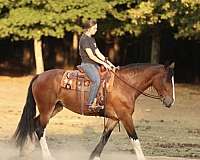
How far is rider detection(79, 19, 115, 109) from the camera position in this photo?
10.1 m

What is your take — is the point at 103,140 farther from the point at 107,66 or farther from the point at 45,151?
the point at 107,66

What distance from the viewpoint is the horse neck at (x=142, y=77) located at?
32.8 ft

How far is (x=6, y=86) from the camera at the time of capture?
27.6m

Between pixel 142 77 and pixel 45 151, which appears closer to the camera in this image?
pixel 142 77

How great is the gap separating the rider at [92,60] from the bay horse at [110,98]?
0.26m

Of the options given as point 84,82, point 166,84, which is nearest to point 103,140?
point 84,82

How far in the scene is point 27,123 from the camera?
11016 mm

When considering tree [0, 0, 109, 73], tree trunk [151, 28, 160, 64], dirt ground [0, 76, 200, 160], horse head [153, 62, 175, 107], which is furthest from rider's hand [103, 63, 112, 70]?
tree trunk [151, 28, 160, 64]

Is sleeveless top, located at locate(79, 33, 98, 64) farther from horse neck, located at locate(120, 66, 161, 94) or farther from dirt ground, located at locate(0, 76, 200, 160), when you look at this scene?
dirt ground, located at locate(0, 76, 200, 160)

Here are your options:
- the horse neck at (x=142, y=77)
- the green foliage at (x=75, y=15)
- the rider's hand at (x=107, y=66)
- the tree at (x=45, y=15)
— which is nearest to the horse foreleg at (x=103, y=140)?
the horse neck at (x=142, y=77)

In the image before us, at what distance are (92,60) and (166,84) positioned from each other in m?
1.36

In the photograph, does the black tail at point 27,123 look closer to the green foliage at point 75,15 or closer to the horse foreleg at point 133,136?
the horse foreleg at point 133,136

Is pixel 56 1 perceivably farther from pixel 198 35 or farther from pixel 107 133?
pixel 107 133

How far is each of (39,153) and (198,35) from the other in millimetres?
16870
